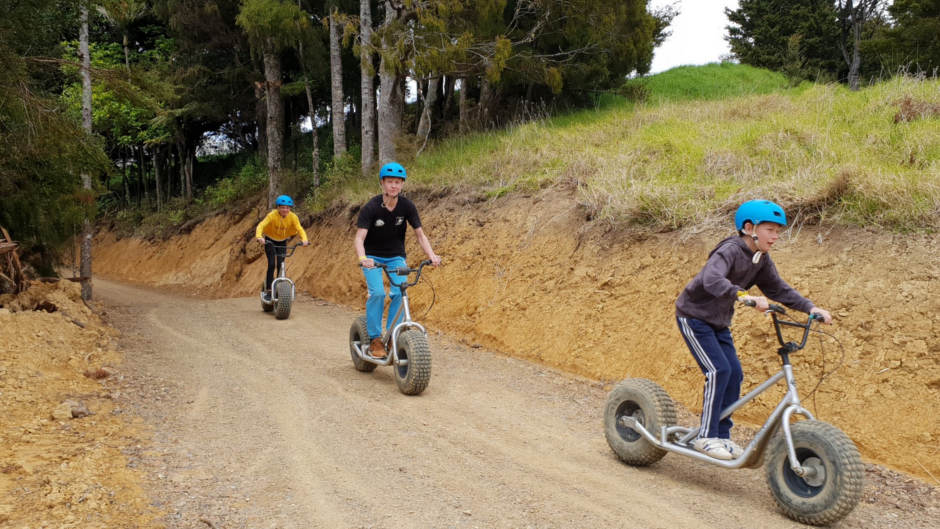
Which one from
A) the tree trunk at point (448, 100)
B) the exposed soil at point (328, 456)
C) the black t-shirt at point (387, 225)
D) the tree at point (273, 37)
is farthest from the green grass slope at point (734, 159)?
the tree at point (273, 37)

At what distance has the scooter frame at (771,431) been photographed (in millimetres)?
4047

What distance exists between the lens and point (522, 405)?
6.91 meters

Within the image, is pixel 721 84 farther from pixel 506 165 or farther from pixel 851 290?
pixel 851 290

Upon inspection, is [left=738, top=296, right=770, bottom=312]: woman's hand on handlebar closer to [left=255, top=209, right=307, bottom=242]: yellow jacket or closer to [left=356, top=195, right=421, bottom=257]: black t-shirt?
[left=356, top=195, right=421, bottom=257]: black t-shirt

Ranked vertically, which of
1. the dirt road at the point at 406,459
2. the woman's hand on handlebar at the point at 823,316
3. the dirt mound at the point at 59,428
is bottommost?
the dirt road at the point at 406,459

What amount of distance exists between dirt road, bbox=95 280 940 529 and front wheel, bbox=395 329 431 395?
0.14 meters

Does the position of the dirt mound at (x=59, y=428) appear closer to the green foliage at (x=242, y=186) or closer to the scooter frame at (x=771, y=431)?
the scooter frame at (x=771, y=431)

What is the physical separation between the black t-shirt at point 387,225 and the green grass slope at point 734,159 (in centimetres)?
375

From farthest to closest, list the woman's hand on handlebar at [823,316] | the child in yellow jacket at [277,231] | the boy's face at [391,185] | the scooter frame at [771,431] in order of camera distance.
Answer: the child in yellow jacket at [277,231] → the boy's face at [391,185] → the woman's hand on handlebar at [823,316] → the scooter frame at [771,431]

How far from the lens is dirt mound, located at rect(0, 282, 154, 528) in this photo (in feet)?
12.6

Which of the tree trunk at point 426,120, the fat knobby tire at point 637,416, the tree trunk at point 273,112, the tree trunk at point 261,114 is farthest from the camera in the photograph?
A: the tree trunk at point 261,114

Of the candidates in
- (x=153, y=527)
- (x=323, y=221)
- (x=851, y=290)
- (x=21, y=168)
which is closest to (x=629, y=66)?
(x=323, y=221)

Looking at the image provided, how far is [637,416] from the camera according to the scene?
200 inches

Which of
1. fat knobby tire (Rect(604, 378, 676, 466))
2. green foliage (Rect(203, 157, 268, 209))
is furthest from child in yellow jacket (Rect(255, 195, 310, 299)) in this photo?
green foliage (Rect(203, 157, 268, 209))
